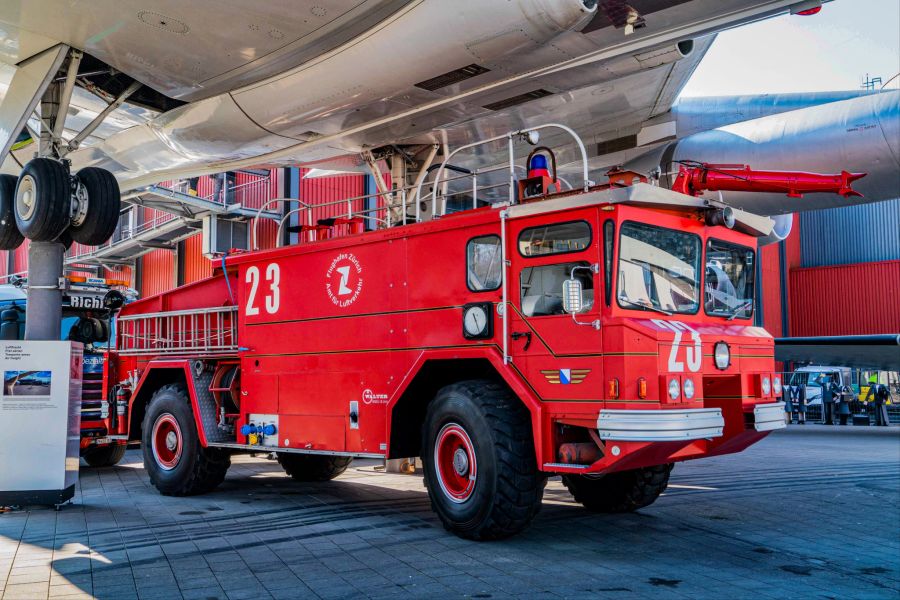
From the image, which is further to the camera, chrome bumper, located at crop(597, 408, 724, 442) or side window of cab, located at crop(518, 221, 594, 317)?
side window of cab, located at crop(518, 221, 594, 317)

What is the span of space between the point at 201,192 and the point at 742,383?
24.4 meters

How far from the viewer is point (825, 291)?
39406 millimetres

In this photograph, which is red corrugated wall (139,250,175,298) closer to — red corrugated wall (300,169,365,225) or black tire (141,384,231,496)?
red corrugated wall (300,169,365,225)

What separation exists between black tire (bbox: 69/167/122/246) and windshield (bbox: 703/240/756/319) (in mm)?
8219

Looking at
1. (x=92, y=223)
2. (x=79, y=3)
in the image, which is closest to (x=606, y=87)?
(x=79, y=3)

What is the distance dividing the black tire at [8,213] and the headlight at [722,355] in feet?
32.7

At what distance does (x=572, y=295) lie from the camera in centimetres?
615

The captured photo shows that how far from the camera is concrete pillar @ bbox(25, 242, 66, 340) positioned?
1061 cm

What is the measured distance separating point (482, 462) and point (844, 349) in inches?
727

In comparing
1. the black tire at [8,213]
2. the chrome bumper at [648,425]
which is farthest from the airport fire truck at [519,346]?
the black tire at [8,213]

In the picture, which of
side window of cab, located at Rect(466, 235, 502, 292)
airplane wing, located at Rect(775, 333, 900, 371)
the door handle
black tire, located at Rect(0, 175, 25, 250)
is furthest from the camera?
airplane wing, located at Rect(775, 333, 900, 371)

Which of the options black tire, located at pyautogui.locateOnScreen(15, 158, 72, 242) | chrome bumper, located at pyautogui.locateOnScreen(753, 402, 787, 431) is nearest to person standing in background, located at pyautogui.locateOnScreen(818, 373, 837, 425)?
chrome bumper, located at pyautogui.locateOnScreen(753, 402, 787, 431)

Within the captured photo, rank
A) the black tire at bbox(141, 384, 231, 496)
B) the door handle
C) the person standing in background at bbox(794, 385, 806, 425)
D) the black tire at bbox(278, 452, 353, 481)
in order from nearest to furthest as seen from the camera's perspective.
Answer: the door handle → the black tire at bbox(141, 384, 231, 496) → the black tire at bbox(278, 452, 353, 481) → the person standing in background at bbox(794, 385, 806, 425)

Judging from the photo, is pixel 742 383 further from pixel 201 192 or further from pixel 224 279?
pixel 201 192
